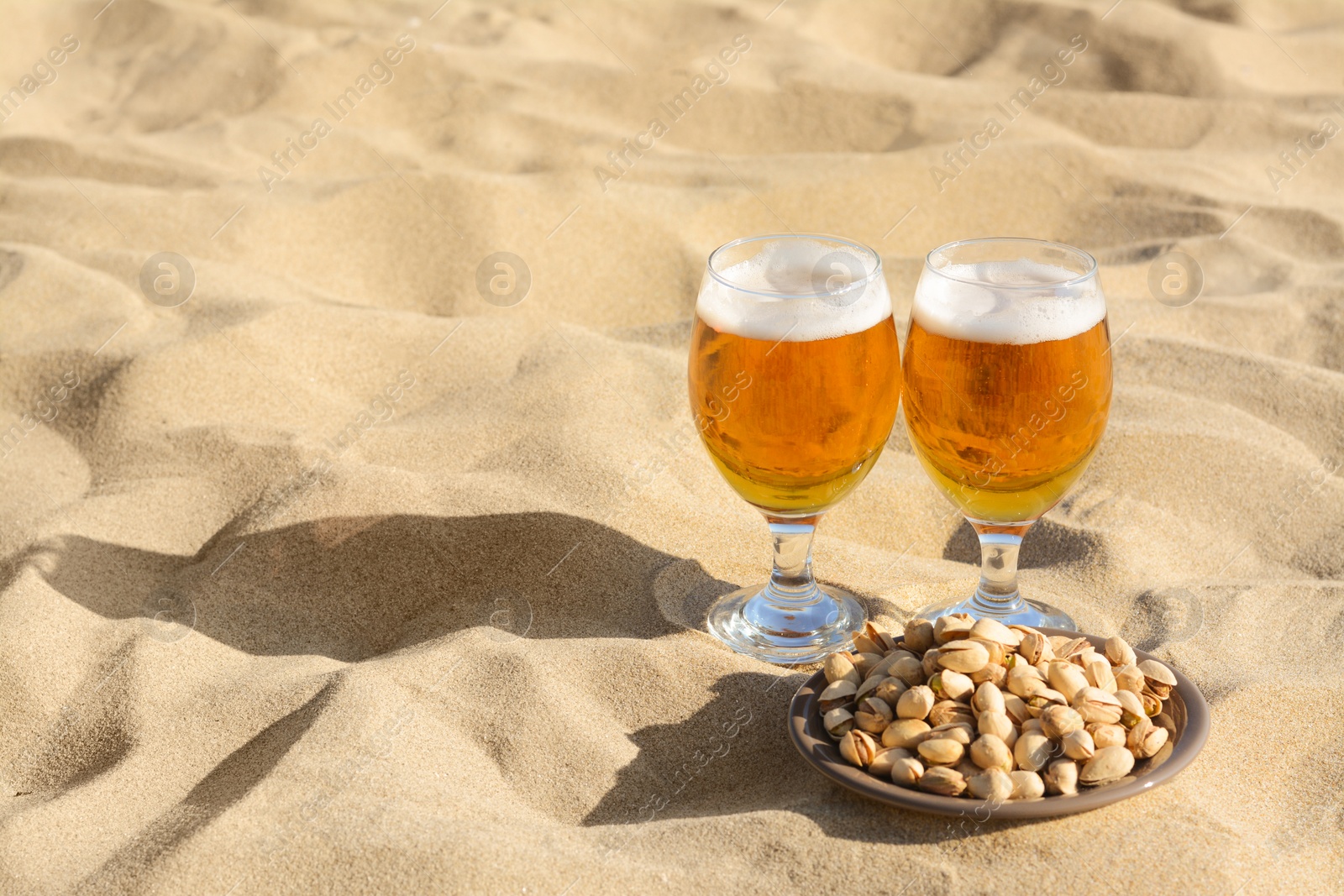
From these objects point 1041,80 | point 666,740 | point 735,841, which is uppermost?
point 735,841

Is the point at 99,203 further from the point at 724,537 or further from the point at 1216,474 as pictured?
the point at 1216,474

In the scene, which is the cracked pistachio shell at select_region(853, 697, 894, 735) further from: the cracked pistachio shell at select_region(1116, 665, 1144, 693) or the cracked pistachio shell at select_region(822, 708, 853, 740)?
the cracked pistachio shell at select_region(1116, 665, 1144, 693)

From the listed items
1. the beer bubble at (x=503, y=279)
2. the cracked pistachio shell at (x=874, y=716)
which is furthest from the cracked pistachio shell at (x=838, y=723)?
the beer bubble at (x=503, y=279)

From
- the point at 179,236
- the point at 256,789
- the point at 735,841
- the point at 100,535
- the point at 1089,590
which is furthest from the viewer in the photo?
the point at 179,236

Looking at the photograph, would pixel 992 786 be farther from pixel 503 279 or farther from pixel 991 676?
pixel 503 279

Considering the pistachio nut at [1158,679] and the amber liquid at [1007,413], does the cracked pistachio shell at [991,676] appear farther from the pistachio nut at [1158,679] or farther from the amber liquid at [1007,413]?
the amber liquid at [1007,413]

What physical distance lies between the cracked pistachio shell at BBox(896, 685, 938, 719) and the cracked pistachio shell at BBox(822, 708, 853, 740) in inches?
2.7

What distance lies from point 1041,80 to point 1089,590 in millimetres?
3527

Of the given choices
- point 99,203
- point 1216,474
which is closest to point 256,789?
point 1216,474

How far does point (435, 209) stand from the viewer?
407 cm

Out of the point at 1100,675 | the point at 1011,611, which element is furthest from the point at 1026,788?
the point at 1011,611

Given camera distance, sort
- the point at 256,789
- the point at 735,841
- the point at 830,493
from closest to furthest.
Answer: the point at 735,841, the point at 256,789, the point at 830,493

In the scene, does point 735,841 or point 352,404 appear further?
point 352,404

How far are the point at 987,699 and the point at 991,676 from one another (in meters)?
0.06
